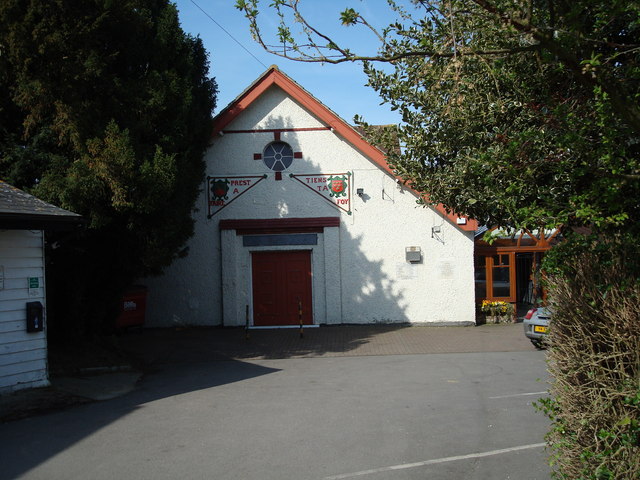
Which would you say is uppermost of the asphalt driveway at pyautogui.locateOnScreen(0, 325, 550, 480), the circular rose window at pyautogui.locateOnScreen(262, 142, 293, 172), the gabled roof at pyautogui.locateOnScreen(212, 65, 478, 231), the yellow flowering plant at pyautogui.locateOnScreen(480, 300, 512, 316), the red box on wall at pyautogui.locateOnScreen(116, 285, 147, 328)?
the gabled roof at pyautogui.locateOnScreen(212, 65, 478, 231)

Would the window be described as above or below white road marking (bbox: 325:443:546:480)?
above

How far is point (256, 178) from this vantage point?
16672 millimetres

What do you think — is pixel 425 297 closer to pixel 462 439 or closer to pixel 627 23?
pixel 462 439

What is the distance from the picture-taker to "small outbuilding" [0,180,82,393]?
8891mm

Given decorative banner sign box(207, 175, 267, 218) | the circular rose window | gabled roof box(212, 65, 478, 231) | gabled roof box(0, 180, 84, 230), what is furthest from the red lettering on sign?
gabled roof box(0, 180, 84, 230)

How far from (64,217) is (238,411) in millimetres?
3967

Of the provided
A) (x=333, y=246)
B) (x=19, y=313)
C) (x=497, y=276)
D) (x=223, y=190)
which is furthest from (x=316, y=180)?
(x=19, y=313)

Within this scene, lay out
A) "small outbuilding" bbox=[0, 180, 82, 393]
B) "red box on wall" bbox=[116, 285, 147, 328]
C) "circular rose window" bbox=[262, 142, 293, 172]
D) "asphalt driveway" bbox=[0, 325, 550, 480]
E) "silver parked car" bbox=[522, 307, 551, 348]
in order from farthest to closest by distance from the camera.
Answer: "circular rose window" bbox=[262, 142, 293, 172], "red box on wall" bbox=[116, 285, 147, 328], "silver parked car" bbox=[522, 307, 551, 348], "small outbuilding" bbox=[0, 180, 82, 393], "asphalt driveway" bbox=[0, 325, 550, 480]

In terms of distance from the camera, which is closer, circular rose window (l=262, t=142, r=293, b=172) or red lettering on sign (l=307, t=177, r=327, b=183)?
red lettering on sign (l=307, t=177, r=327, b=183)

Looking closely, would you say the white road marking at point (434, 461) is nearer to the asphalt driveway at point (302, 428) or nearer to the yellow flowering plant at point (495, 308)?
the asphalt driveway at point (302, 428)

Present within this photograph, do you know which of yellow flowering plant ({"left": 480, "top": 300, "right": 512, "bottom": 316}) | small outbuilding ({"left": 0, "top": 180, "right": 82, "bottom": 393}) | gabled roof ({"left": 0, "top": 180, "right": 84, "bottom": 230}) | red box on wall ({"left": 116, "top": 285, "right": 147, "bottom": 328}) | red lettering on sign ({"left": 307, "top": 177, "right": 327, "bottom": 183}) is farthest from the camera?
yellow flowering plant ({"left": 480, "top": 300, "right": 512, "bottom": 316})

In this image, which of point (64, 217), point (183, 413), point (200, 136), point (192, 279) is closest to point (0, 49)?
point (64, 217)

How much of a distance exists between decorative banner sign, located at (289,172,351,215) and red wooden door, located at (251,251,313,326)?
1.68 metres

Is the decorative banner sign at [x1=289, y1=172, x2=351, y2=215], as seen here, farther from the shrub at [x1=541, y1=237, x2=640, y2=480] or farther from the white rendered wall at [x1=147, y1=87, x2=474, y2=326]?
the shrub at [x1=541, y1=237, x2=640, y2=480]
